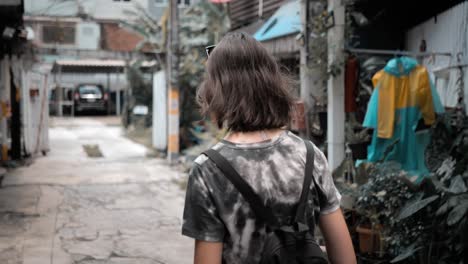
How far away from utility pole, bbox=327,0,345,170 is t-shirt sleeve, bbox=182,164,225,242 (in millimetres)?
4570

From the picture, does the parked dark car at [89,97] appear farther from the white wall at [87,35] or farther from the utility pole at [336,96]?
the utility pole at [336,96]

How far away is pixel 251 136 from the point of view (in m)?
1.67

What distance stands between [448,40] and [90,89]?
80.9ft

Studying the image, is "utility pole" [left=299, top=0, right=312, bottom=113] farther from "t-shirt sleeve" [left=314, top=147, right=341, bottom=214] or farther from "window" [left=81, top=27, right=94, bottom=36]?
"window" [left=81, top=27, right=94, bottom=36]

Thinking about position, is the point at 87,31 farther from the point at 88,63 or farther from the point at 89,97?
the point at 89,97

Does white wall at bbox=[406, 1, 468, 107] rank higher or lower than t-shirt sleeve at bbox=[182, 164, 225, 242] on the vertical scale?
higher

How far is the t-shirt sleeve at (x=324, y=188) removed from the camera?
171cm

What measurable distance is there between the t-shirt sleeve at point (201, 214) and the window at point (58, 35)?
27.0 meters

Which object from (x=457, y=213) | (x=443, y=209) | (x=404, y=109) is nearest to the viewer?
(x=457, y=213)

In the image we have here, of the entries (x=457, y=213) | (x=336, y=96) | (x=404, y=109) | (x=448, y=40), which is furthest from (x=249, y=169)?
(x=448, y=40)

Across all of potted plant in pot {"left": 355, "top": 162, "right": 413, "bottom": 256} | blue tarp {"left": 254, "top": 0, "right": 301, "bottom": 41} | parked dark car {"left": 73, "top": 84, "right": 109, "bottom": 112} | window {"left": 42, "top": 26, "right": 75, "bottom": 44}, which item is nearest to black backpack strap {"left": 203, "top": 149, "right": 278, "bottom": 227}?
potted plant in pot {"left": 355, "top": 162, "right": 413, "bottom": 256}

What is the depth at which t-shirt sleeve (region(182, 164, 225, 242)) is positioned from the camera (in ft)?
5.19

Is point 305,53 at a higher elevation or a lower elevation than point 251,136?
higher

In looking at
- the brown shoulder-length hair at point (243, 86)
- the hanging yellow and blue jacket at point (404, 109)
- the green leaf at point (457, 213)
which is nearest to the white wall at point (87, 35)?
the hanging yellow and blue jacket at point (404, 109)
